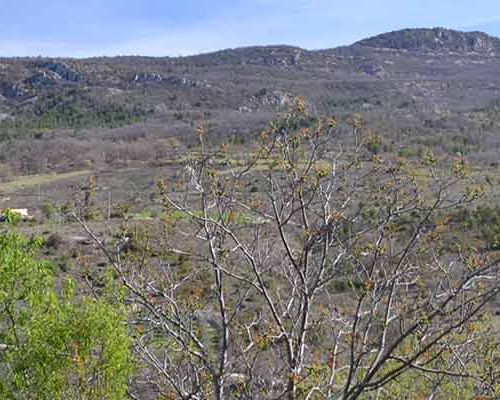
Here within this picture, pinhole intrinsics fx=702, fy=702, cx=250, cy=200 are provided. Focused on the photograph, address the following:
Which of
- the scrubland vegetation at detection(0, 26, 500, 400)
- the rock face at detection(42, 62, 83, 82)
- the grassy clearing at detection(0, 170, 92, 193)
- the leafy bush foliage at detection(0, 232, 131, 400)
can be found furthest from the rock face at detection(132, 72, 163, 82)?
the leafy bush foliage at detection(0, 232, 131, 400)

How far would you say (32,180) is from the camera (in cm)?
4916

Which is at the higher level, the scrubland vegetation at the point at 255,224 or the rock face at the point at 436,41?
the rock face at the point at 436,41

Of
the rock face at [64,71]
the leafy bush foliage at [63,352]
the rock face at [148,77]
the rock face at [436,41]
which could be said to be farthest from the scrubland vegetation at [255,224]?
the rock face at [148,77]

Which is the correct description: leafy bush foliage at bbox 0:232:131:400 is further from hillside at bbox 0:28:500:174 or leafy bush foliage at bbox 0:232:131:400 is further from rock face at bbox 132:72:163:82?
rock face at bbox 132:72:163:82

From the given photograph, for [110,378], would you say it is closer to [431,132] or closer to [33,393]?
[33,393]

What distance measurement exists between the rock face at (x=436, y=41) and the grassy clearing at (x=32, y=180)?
→ 95.9 meters

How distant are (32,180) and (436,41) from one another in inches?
4071

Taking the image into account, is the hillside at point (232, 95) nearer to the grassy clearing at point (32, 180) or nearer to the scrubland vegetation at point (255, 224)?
the scrubland vegetation at point (255, 224)

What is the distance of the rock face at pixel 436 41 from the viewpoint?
133000 millimetres

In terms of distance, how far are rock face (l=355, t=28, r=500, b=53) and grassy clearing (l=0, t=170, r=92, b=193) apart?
95861 mm

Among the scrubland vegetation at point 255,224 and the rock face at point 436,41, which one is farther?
the rock face at point 436,41

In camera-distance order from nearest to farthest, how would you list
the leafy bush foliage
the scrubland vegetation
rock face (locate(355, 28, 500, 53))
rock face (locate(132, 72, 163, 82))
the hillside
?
the leafy bush foliage < the scrubland vegetation < the hillside < rock face (locate(132, 72, 163, 82)) < rock face (locate(355, 28, 500, 53))

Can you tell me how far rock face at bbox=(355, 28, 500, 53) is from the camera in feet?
436

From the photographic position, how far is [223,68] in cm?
10950
